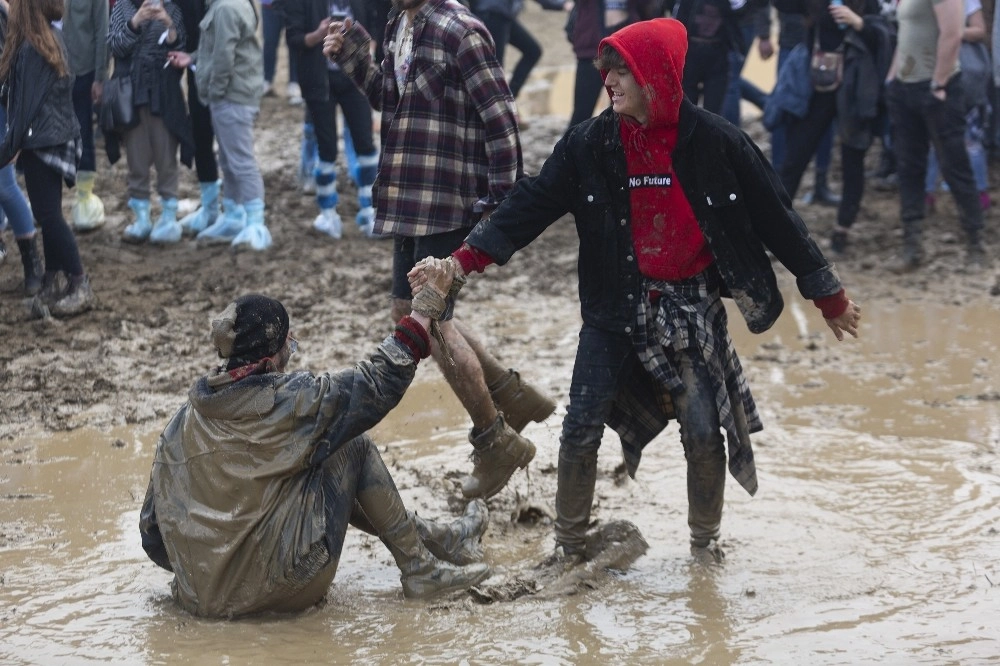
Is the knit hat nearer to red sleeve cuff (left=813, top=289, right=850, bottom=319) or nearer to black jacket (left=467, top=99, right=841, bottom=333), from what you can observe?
black jacket (left=467, top=99, right=841, bottom=333)

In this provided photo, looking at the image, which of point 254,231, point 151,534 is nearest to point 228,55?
point 254,231

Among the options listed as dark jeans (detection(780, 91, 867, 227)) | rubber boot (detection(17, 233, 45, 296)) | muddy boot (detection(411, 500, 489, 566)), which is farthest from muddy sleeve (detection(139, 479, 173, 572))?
dark jeans (detection(780, 91, 867, 227))

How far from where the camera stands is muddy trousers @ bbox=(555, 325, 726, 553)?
15.1ft

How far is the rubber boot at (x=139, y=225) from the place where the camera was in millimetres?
9445

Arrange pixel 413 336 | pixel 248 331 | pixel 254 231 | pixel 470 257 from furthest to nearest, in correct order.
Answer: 1. pixel 254 231
2. pixel 470 257
3. pixel 413 336
4. pixel 248 331

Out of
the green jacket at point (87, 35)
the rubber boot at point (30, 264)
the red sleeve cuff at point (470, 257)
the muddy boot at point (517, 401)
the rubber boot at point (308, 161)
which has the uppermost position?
the green jacket at point (87, 35)

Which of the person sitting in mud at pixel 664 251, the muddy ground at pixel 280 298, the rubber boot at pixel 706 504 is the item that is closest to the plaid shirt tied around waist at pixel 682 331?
the person sitting in mud at pixel 664 251

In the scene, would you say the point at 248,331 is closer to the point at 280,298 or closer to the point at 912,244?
the point at 280,298

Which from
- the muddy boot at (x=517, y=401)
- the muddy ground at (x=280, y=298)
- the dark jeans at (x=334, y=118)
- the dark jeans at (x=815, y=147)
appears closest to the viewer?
the muddy boot at (x=517, y=401)

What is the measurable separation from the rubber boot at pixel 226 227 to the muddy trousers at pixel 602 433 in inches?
211

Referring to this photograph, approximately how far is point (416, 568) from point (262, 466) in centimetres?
73

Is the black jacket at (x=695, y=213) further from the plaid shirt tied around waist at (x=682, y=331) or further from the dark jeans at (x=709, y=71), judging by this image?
the dark jeans at (x=709, y=71)

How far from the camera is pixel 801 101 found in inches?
360

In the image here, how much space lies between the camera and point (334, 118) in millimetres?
9633
